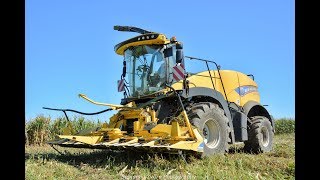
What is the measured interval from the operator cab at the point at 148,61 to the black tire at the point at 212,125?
1000mm

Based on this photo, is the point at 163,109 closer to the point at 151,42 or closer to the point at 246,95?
the point at 151,42

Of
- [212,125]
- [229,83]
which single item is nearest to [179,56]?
[212,125]

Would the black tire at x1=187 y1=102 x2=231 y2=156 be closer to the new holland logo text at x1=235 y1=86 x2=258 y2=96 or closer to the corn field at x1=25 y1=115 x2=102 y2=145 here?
the new holland logo text at x1=235 y1=86 x2=258 y2=96

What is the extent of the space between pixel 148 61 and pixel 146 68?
171 millimetres

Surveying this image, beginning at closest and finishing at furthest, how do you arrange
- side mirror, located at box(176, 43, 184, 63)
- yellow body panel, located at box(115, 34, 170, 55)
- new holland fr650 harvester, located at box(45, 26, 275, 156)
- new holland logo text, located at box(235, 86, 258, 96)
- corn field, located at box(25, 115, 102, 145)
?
new holland fr650 harvester, located at box(45, 26, 275, 156) → side mirror, located at box(176, 43, 184, 63) → yellow body panel, located at box(115, 34, 170, 55) → new holland logo text, located at box(235, 86, 258, 96) → corn field, located at box(25, 115, 102, 145)

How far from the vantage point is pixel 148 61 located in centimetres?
862

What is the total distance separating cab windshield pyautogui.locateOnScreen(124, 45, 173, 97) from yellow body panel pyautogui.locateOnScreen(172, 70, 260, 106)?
0.43m

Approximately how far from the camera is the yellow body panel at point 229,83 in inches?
352

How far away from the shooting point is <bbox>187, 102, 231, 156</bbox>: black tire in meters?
7.62

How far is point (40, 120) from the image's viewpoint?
15.5 m

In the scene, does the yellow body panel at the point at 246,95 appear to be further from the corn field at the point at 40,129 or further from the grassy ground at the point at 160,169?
the corn field at the point at 40,129

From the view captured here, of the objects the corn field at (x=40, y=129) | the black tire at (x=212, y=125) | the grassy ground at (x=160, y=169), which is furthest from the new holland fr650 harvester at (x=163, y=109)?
the corn field at (x=40, y=129)

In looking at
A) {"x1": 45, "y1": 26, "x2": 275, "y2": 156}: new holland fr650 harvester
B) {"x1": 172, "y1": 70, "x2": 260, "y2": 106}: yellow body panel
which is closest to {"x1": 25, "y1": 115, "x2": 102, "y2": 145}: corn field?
{"x1": 45, "y1": 26, "x2": 275, "y2": 156}: new holland fr650 harvester
